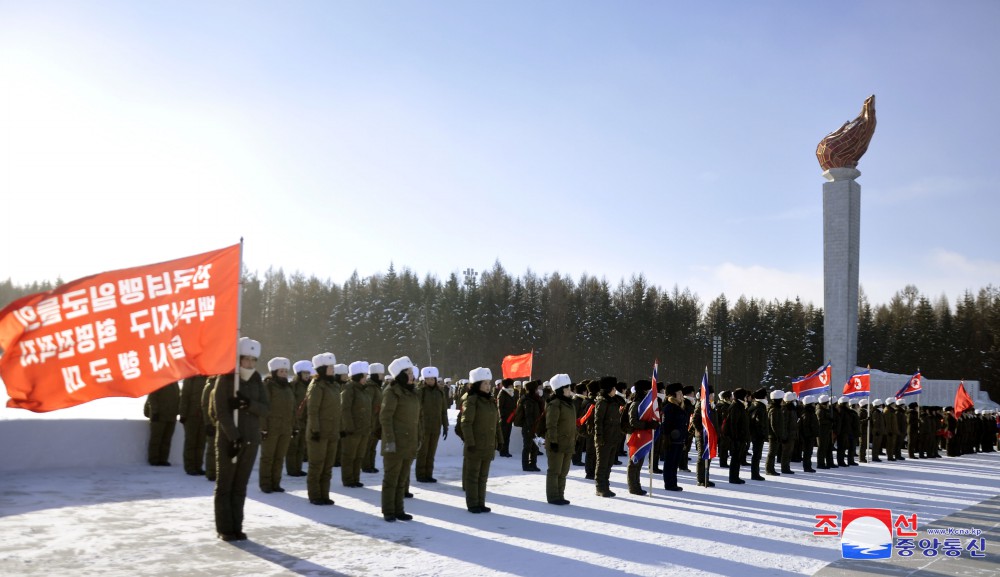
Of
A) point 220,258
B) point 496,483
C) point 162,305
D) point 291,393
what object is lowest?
point 496,483

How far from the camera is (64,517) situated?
8625 mm

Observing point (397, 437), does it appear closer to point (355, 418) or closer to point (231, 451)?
point (355, 418)

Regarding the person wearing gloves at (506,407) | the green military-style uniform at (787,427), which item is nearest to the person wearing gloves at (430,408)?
the person wearing gloves at (506,407)

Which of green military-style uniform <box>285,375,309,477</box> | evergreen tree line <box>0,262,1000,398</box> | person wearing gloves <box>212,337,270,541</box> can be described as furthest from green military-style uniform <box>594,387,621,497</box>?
evergreen tree line <box>0,262,1000,398</box>

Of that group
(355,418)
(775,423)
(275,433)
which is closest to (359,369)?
(355,418)

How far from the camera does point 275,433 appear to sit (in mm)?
11180

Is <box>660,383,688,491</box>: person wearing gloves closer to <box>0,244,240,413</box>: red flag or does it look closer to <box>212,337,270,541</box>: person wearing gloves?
<box>212,337,270,541</box>: person wearing gloves

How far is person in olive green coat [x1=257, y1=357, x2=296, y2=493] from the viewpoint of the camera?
11132 mm

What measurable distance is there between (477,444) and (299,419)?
13.6 feet

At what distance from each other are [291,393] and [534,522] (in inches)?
173

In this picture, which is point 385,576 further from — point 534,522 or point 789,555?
point 789,555

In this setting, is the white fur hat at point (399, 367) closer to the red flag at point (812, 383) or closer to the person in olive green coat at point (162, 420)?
the person in olive green coat at point (162, 420)

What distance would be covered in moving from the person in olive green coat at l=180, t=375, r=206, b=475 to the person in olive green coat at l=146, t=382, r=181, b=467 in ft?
1.04

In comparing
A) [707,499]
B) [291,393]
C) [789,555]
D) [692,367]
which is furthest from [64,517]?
[692,367]
